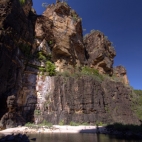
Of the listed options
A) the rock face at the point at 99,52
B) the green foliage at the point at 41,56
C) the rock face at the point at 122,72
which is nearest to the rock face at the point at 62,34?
the green foliage at the point at 41,56

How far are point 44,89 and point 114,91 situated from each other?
11.6 meters

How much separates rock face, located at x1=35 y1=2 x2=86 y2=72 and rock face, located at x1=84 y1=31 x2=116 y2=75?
101 inches

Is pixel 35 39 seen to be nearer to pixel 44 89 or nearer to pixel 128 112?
pixel 44 89

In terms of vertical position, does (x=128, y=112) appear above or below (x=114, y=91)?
below

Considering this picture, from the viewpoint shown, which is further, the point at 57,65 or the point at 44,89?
the point at 57,65

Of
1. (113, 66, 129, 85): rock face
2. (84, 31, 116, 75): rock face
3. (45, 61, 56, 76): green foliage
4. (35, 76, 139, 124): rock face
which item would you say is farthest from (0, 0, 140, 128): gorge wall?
(113, 66, 129, 85): rock face

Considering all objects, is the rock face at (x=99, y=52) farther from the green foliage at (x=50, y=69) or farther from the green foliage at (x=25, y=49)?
the green foliage at (x=25, y=49)

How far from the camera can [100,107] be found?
22562 mm

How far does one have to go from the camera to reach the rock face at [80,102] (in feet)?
67.2

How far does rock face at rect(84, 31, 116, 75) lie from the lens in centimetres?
3419

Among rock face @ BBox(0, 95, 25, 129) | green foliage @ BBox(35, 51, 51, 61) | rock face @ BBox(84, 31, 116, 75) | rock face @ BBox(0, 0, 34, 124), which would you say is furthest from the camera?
rock face @ BBox(84, 31, 116, 75)

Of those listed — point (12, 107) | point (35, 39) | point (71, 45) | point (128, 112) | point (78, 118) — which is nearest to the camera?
point (12, 107)

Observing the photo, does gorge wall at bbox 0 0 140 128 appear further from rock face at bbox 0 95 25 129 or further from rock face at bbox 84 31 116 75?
rock face at bbox 84 31 116 75

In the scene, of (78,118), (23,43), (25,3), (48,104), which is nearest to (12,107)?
(48,104)
